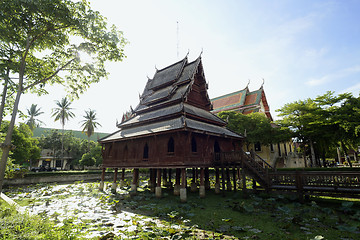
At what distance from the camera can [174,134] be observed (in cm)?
1483

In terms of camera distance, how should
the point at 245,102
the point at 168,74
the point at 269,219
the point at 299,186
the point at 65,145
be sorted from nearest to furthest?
the point at 269,219 < the point at 299,186 < the point at 168,74 < the point at 245,102 < the point at 65,145

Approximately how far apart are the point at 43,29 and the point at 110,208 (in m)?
11.5

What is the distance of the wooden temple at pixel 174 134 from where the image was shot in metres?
14.4

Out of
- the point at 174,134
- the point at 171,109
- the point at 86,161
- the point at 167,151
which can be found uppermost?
the point at 171,109

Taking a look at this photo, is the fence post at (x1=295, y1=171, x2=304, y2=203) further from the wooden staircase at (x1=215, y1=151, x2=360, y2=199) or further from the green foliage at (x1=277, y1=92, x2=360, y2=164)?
the green foliage at (x1=277, y1=92, x2=360, y2=164)

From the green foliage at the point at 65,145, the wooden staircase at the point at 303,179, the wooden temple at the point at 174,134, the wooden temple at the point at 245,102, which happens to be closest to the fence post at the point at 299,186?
the wooden staircase at the point at 303,179

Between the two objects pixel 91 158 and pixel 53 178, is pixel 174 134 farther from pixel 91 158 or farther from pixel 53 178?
pixel 91 158

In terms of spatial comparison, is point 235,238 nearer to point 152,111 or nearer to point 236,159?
point 236,159

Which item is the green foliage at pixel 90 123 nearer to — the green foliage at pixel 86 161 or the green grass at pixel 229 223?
the green foliage at pixel 86 161

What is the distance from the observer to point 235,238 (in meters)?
7.24

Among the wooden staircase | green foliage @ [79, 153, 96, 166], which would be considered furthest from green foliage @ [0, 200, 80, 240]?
green foliage @ [79, 153, 96, 166]

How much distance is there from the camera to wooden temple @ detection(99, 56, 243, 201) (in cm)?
1438

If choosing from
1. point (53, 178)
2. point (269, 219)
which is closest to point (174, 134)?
point (269, 219)

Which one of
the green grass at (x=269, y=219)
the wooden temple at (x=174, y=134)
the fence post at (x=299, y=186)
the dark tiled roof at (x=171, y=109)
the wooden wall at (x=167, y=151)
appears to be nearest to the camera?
the green grass at (x=269, y=219)
